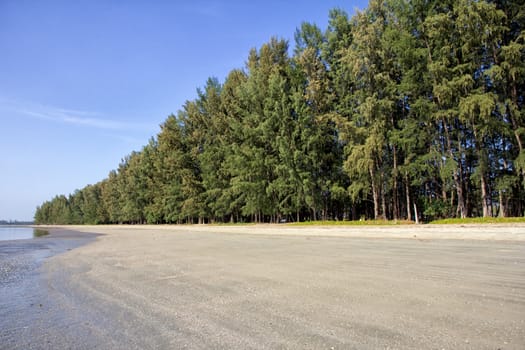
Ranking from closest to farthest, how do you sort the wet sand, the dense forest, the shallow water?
the wet sand, the dense forest, the shallow water

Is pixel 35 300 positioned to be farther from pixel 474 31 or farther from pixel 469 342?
pixel 474 31

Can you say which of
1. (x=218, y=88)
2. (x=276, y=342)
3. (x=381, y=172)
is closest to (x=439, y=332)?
(x=276, y=342)

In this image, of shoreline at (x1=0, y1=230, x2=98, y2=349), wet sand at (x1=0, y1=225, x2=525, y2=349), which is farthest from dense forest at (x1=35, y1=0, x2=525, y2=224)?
shoreline at (x1=0, y1=230, x2=98, y2=349)

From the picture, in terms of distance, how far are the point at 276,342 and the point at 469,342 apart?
80.3 inches

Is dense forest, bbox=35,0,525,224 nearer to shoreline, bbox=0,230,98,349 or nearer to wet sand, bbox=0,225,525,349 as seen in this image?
wet sand, bbox=0,225,525,349

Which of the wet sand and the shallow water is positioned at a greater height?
the wet sand

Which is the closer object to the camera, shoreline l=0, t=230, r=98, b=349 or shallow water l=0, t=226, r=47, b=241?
shoreline l=0, t=230, r=98, b=349

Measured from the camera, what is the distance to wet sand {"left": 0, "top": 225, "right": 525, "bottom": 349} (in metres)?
3.46

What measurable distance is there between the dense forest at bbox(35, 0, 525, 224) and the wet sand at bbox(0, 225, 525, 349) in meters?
17.1

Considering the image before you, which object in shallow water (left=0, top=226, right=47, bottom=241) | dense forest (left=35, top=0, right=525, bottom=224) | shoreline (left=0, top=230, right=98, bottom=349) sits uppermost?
dense forest (left=35, top=0, right=525, bottom=224)

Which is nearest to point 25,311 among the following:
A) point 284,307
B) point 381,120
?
point 284,307

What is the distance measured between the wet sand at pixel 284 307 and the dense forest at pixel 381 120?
17.1 metres

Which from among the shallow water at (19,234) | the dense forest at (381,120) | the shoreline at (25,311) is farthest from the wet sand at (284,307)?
the shallow water at (19,234)


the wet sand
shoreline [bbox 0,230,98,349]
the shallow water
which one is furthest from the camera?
the shallow water
